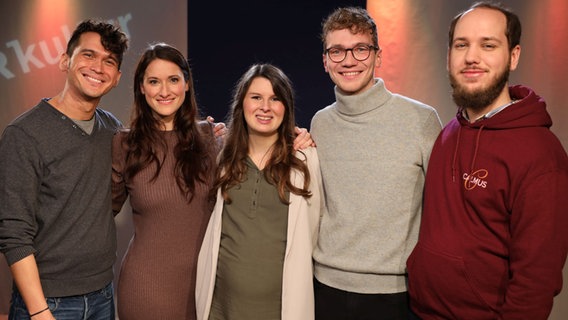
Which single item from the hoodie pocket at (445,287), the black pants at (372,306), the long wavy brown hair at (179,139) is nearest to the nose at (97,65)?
the long wavy brown hair at (179,139)

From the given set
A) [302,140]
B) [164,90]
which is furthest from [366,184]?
[164,90]

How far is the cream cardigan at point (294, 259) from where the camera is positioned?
1.92 meters

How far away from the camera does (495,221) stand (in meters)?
1.56

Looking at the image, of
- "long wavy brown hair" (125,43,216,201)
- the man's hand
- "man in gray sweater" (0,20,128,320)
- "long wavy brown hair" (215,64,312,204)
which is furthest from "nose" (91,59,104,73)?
the man's hand

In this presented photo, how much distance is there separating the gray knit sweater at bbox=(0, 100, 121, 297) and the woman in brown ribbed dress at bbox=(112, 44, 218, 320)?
118 millimetres

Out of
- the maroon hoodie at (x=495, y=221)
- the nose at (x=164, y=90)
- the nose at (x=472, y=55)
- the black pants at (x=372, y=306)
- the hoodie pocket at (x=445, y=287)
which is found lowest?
the black pants at (x=372, y=306)

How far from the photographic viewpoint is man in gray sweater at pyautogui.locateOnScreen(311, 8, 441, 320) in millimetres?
1930

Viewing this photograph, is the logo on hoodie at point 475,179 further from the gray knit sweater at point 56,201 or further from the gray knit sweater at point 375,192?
the gray knit sweater at point 56,201

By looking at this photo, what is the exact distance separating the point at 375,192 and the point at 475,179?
0.44 meters

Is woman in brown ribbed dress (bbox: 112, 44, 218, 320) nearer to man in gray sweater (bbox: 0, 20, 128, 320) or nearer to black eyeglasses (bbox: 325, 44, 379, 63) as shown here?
man in gray sweater (bbox: 0, 20, 128, 320)

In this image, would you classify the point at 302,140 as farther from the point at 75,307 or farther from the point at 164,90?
the point at 75,307

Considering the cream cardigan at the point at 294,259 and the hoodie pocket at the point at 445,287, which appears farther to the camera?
the cream cardigan at the point at 294,259

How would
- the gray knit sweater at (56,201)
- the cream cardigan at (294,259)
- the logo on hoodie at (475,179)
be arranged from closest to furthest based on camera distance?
the logo on hoodie at (475,179)
the gray knit sweater at (56,201)
the cream cardigan at (294,259)

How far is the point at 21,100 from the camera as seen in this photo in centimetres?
365
